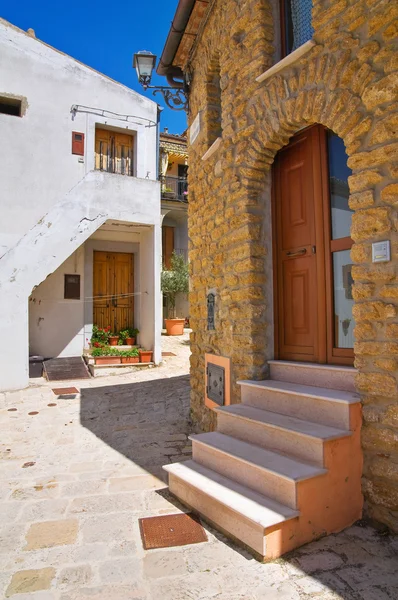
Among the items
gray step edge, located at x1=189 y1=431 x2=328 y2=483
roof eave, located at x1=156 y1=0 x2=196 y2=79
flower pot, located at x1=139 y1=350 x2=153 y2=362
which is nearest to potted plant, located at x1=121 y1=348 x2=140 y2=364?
flower pot, located at x1=139 y1=350 x2=153 y2=362

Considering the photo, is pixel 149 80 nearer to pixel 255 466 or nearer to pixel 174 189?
pixel 255 466

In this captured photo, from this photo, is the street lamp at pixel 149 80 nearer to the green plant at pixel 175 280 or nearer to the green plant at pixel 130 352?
the green plant at pixel 130 352

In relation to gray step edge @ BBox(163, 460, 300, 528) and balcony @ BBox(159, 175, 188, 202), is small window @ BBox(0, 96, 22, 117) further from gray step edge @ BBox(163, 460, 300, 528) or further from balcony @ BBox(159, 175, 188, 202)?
gray step edge @ BBox(163, 460, 300, 528)

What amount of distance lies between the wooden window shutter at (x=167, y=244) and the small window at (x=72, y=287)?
6.82 m

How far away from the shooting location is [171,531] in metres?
2.63

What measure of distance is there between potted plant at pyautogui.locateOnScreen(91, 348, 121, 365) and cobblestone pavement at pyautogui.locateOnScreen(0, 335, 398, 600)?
4.51 metres

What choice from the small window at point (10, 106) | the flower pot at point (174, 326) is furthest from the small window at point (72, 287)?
the flower pot at point (174, 326)

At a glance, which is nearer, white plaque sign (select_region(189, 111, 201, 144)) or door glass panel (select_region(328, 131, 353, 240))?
door glass panel (select_region(328, 131, 353, 240))

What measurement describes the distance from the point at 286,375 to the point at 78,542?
6.64 ft

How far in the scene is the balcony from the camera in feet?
52.6

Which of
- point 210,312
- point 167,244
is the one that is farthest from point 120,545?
point 167,244

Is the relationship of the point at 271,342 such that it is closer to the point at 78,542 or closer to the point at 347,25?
the point at 78,542

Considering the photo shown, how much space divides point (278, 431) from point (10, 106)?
9914 mm

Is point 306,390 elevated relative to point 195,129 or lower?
lower
